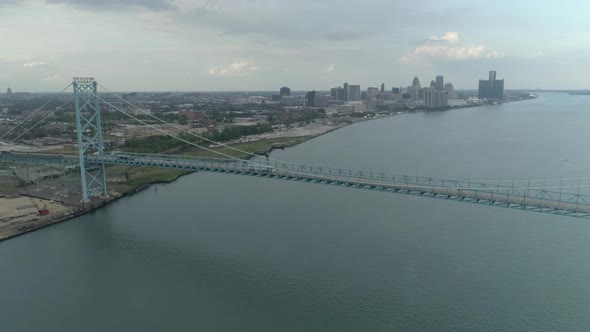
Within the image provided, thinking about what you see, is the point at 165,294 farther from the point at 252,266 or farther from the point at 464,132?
the point at 464,132

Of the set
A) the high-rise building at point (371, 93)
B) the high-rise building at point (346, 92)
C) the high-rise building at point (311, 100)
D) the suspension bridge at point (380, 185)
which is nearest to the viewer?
the suspension bridge at point (380, 185)

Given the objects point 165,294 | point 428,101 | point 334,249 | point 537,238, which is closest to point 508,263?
point 537,238

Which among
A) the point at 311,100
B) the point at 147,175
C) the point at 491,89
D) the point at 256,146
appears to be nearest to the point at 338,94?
the point at 311,100

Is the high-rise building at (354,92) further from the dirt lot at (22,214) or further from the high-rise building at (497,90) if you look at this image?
the dirt lot at (22,214)

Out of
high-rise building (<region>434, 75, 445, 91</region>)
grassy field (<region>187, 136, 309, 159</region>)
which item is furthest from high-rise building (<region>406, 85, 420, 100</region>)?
grassy field (<region>187, 136, 309, 159</region>)

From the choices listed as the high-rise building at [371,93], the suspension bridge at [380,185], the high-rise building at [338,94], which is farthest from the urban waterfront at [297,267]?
the high-rise building at [371,93]

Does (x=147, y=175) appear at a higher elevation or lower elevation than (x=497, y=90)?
lower

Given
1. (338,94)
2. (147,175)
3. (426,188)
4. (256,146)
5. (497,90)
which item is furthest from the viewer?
(497,90)

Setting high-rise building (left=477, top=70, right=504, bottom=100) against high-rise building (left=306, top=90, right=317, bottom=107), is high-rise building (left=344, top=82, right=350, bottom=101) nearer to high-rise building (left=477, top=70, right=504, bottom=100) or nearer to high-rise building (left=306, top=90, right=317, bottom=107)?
high-rise building (left=306, top=90, right=317, bottom=107)

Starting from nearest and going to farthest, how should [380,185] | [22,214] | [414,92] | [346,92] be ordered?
[380,185] → [22,214] → [346,92] → [414,92]

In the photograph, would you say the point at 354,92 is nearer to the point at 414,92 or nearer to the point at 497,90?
the point at 414,92
